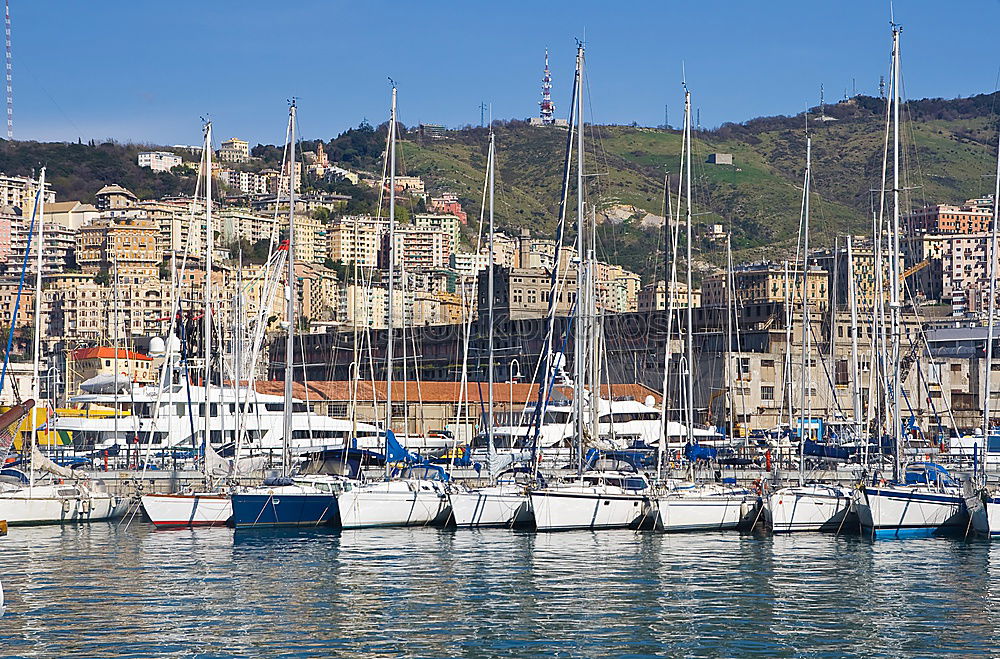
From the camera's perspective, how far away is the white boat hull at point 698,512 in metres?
34.8

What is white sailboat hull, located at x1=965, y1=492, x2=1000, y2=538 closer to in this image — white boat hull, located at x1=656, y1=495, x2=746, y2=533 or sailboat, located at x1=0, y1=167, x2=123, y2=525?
white boat hull, located at x1=656, y1=495, x2=746, y2=533

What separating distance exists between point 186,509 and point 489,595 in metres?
13.0

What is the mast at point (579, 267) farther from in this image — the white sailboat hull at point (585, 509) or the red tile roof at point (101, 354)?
the red tile roof at point (101, 354)

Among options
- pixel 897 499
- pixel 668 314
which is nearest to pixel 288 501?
pixel 668 314

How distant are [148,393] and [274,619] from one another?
34827 mm

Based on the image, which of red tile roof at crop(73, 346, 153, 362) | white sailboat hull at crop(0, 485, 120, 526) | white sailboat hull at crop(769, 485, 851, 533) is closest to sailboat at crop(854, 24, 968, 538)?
white sailboat hull at crop(769, 485, 851, 533)

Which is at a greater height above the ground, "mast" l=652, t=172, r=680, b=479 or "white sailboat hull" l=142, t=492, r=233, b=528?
"mast" l=652, t=172, r=680, b=479

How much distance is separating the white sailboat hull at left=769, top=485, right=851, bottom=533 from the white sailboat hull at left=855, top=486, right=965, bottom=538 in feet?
1.87

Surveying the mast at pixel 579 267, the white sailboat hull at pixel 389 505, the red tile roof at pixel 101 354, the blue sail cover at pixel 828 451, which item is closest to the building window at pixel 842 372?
the blue sail cover at pixel 828 451

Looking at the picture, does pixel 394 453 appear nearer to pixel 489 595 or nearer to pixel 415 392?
pixel 489 595

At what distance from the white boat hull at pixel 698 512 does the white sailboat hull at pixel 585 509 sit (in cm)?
65

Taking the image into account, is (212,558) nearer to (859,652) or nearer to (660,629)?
(660,629)

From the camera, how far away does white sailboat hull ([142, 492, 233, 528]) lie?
118ft

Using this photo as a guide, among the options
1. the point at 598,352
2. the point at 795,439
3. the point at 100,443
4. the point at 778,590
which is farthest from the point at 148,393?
the point at 778,590
